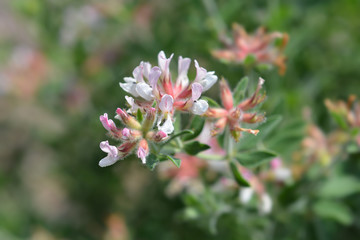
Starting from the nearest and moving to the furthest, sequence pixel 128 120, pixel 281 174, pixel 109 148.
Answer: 1. pixel 109 148
2. pixel 128 120
3. pixel 281 174

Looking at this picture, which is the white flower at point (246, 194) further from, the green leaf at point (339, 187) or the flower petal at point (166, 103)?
the flower petal at point (166, 103)

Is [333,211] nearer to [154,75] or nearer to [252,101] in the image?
[252,101]

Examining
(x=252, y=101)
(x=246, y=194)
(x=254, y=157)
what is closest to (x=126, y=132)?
(x=252, y=101)

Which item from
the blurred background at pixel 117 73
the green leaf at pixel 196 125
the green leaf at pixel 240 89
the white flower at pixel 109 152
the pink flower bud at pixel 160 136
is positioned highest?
the blurred background at pixel 117 73

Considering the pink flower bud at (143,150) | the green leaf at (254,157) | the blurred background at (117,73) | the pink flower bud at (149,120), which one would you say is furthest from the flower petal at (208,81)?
the blurred background at (117,73)

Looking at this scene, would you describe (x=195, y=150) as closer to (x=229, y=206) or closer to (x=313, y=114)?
(x=229, y=206)

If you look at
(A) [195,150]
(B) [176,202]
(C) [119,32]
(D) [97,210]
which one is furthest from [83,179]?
(A) [195,150]
